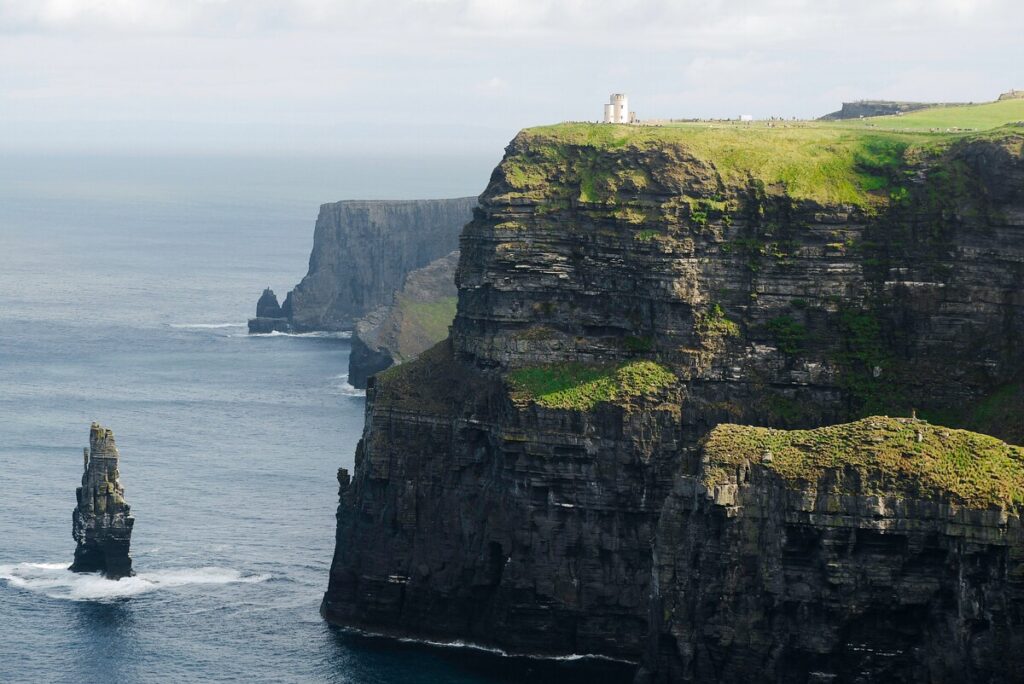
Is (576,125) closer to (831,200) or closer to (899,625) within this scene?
(831,200)

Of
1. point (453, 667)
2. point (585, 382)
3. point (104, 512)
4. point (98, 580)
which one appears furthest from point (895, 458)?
point (98, 580)

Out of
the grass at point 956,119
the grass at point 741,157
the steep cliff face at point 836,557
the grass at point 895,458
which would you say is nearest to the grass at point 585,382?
the grass at point 741,157

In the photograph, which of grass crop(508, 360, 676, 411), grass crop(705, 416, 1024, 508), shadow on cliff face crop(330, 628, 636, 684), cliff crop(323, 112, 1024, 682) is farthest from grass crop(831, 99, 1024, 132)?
shadow on cliff face crop(330, 628, 636, 684)

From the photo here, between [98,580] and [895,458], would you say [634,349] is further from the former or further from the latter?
[98,580]

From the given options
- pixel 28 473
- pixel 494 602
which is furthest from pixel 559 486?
pixel 28 473

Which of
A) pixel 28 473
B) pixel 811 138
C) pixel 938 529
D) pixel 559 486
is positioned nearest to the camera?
pixel 938 529

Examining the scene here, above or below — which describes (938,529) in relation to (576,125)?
below

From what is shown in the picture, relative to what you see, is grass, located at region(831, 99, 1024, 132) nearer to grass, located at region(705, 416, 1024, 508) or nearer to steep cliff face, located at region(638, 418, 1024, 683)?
grass, located at region(705, 416, 1024, 508)
